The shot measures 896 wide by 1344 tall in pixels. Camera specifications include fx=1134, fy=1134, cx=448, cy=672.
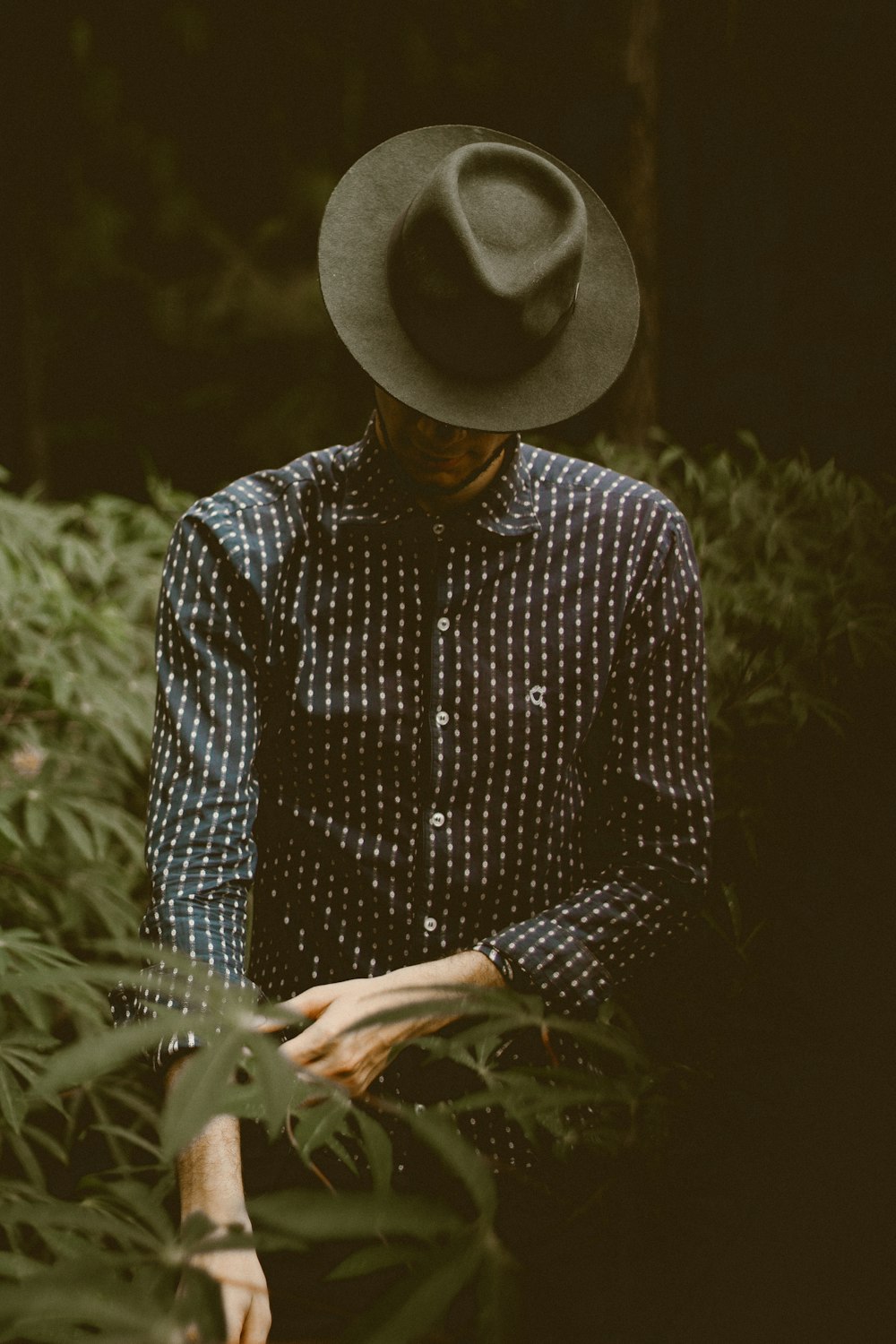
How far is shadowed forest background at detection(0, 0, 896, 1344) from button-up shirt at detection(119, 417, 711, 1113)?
0.58ft

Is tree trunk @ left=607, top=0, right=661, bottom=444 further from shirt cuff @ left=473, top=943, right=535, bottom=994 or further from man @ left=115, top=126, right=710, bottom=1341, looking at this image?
shirt cuff @ left=473, top=943, right=535, bottom=994

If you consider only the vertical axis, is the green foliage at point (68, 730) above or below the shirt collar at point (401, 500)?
below

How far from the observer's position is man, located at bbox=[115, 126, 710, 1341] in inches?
50.5

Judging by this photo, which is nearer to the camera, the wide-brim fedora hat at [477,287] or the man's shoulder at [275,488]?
the wide-brim fedora hat at [477,287]

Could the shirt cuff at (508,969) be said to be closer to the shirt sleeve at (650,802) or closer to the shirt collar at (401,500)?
the shirt sleeve at (650,802)

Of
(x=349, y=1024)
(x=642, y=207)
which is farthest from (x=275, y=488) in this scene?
(x=642, y=207)

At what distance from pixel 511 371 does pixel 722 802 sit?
A: 0.74 meters

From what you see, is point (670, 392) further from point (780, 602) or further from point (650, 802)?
point (650, 802)

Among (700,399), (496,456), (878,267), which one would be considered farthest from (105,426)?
(496,456)

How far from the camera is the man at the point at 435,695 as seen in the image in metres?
1.28

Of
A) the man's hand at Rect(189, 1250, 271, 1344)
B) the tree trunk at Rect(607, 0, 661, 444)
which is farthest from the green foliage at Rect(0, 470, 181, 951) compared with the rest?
the tree trunk at Rect(607, 0, 661, 444)

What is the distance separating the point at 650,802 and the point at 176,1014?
90 centimetres

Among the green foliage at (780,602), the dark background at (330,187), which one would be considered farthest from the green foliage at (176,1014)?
the dark background at (330,187)

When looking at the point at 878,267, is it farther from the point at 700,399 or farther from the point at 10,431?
the point at 10,431
